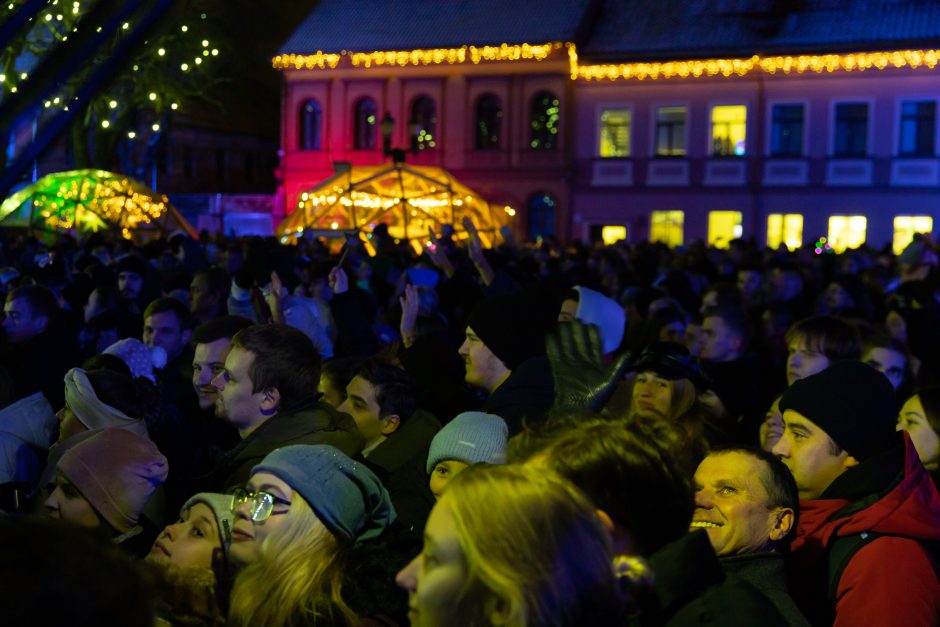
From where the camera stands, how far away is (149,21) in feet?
7.88

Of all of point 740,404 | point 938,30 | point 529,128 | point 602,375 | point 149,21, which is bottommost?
point 740,404

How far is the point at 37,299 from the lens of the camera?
764 cm

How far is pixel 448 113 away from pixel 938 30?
1549cm

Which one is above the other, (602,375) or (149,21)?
(149,21)

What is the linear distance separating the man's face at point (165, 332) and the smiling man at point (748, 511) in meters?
4.50

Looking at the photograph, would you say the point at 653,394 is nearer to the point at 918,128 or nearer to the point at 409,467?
the point at 409,467

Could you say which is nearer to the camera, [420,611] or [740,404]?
[420,611]

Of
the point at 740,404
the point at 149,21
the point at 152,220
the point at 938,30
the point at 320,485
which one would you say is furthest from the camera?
the point at 938,30

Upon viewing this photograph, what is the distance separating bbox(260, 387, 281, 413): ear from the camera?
492cm

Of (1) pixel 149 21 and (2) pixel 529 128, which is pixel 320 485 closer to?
(1) pixel 149 21

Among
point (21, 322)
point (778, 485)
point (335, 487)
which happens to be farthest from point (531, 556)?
point (21, 322)

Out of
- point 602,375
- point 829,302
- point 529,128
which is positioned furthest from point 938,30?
point 602,375

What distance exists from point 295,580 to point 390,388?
6.84ft

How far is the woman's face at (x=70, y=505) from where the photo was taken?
417 cm
